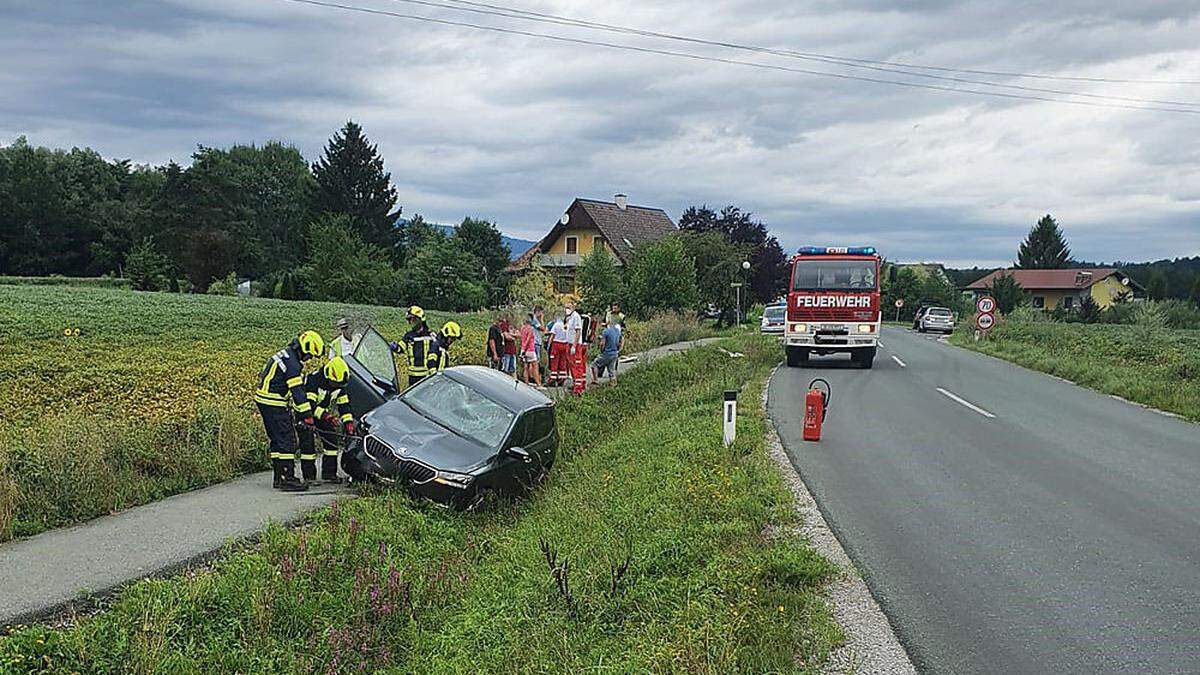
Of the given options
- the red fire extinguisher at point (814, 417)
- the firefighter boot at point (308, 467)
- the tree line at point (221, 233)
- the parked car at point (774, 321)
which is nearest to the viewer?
the firefighter boot at point (308, 467)

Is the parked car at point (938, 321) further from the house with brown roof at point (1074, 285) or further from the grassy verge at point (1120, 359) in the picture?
the house with brown roof at point (1074, 285)

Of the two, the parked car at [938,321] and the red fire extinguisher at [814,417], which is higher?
the red fire extinguisher at [814,417]

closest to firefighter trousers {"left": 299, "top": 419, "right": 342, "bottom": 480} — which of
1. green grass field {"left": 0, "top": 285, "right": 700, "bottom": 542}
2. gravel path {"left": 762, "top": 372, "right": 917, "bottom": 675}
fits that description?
green grass field {"left": 0, "top": 285, "right": 700, "bottom": 542}

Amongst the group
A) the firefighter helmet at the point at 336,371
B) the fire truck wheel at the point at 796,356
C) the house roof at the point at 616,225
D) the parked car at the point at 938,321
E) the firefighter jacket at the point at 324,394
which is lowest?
the parked car at the point at 938,321

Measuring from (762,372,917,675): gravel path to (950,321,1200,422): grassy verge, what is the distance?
10740 mm

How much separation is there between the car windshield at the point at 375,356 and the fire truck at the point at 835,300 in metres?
14.8

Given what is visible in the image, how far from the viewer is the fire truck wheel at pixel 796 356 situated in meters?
25.8

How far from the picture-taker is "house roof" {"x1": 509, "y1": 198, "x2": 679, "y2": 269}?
57812 mm

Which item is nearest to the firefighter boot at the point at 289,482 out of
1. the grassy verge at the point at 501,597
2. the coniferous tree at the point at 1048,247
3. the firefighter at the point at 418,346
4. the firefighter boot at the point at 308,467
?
the firefighter boot at the point at 308,467

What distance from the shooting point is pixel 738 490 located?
8.59m

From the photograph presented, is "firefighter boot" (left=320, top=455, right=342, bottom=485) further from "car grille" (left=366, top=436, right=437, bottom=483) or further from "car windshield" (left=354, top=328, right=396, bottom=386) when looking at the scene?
"car windshield" (left=354, top=328, right=396, bottom=386)

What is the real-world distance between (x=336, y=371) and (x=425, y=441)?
3.90 feet

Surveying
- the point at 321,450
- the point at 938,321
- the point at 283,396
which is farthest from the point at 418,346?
the point at 938,321

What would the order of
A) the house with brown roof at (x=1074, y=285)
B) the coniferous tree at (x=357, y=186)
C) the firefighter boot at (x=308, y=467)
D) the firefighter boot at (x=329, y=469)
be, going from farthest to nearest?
the house with brown roof at (x=1074, y=285), the coniferous tree at (x=357, y=186), the firefighter boot at (x=329, y=469), the firefighter boot at (x=308, y=467)
